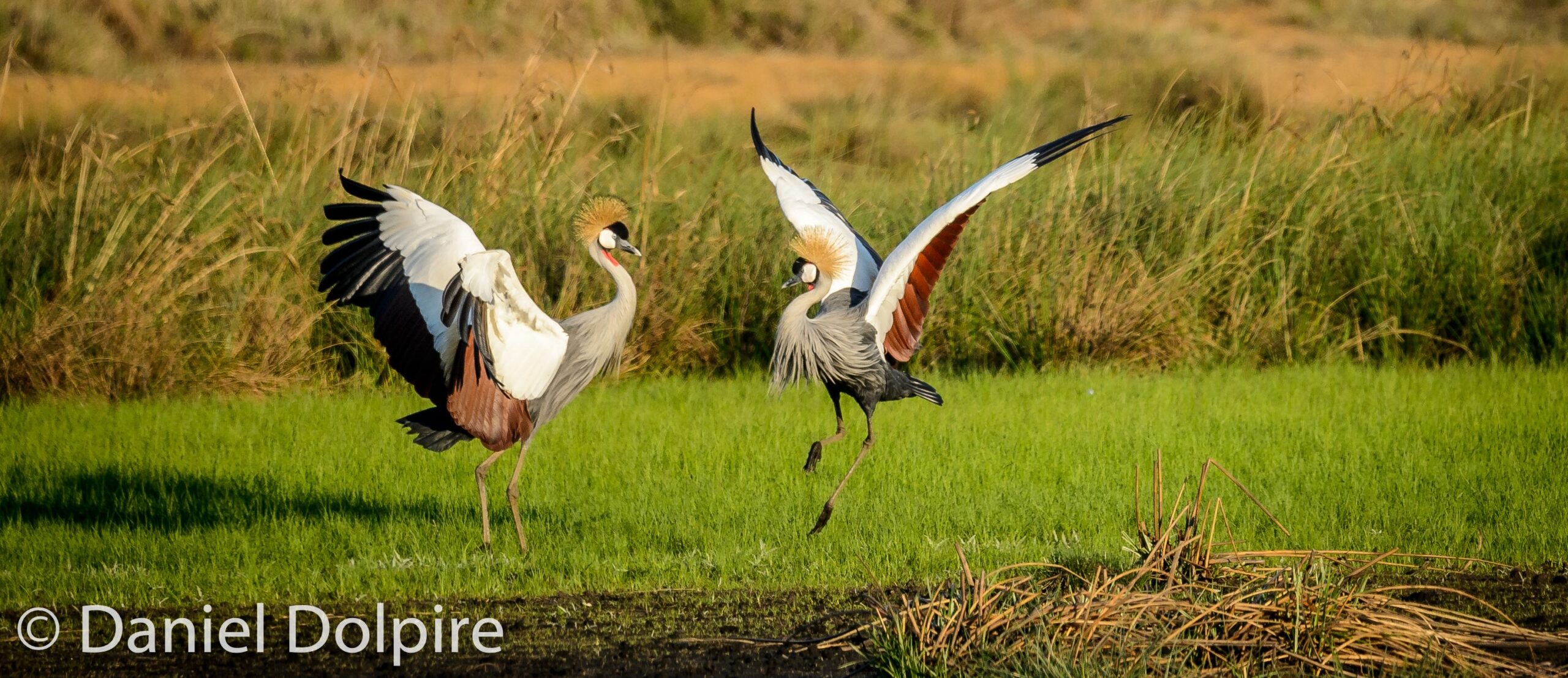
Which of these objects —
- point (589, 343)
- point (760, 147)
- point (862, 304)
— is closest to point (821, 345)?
point (862, 304)

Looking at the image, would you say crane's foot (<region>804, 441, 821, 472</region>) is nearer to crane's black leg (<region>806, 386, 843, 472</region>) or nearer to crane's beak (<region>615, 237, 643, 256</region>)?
crane's black leg (<region>806, 386, 843, 472</region>)

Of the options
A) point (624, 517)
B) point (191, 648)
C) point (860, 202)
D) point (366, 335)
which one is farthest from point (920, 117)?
point (191, 648)

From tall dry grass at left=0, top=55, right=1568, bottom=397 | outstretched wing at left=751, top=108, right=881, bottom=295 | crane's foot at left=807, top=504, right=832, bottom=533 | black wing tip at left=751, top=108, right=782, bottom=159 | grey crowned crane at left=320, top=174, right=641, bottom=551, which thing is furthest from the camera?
tall dry grass at left=0, top=55, right=1568, bottom=397

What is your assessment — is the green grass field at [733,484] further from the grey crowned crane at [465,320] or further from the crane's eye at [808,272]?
the crane's eye at [808,272]

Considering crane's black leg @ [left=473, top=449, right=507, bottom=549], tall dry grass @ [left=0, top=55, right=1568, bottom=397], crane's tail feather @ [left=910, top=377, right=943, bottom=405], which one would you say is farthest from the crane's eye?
tall dry grass @ [left=0, top=55, right=1568, bottom=397]

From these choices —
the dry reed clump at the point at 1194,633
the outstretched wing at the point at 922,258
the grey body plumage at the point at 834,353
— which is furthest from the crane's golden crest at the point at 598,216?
the dry reed clump at the point at 1194,633

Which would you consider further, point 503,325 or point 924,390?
point 924,390

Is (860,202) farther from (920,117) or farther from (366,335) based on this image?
(920,117)

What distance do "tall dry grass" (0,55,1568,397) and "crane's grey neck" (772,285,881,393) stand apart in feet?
11.6

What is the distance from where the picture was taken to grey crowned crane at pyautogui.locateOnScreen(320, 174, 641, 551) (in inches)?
217

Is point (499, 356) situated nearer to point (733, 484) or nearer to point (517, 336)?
point (517, 336)

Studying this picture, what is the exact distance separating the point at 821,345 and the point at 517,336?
1.38 meters

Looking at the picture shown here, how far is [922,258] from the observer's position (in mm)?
6453

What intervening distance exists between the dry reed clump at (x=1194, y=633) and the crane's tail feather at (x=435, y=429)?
2137mm
